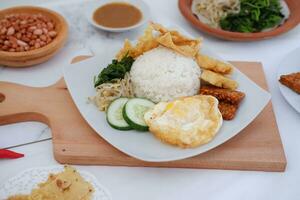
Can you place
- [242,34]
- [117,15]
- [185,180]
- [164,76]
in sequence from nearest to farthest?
1. [185,180]
2. [164,76]
3. [242,34]
4. [117,15]

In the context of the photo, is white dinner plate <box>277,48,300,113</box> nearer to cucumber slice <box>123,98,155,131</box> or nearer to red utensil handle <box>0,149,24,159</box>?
cucumber slice <box>123,98,155,131</box>

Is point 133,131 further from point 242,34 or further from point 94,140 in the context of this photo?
point 242,34

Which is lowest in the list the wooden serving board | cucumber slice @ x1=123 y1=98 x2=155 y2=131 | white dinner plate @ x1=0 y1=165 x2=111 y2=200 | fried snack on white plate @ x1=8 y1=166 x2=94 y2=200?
white dinner plate @ x1=0 y1=165 x2=111 y2=200

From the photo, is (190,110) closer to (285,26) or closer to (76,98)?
(76,98)

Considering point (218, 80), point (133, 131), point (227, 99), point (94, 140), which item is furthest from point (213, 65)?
point (94, 140)

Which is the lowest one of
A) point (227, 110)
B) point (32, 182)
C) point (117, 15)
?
point (32, 182)

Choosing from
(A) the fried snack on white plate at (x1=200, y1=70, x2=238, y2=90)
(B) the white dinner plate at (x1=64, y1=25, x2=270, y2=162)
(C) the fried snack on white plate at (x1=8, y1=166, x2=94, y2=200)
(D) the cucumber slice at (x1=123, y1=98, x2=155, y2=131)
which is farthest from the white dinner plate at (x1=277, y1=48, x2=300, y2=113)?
(C) the fried snack on white plate at (x1=8, y1=166, x2=94, y2=200)
